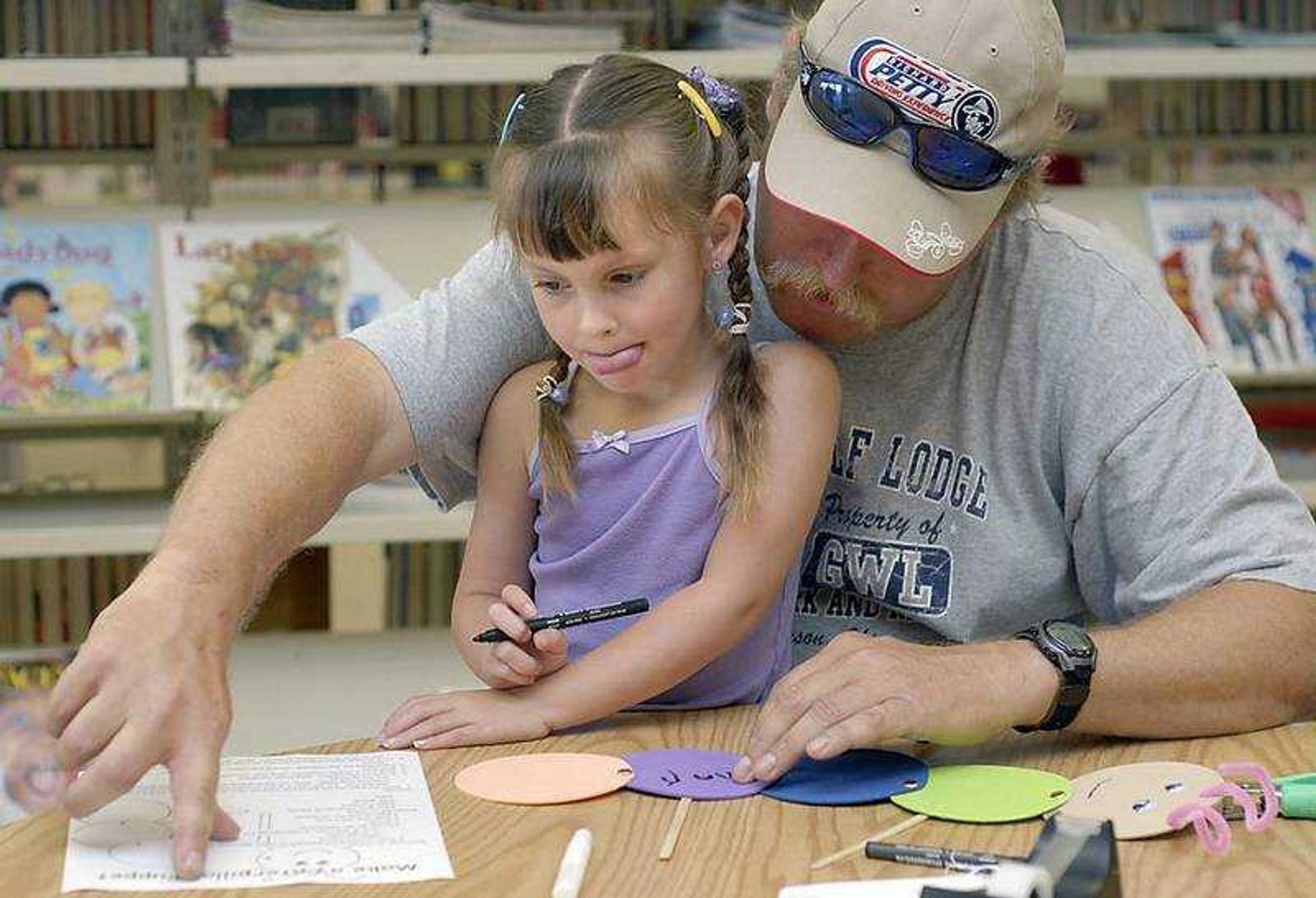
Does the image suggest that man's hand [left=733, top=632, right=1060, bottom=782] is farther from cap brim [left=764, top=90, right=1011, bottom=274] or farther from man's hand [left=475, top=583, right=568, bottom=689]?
cap brim [left=764, top=90, right=1011, bottom=274]

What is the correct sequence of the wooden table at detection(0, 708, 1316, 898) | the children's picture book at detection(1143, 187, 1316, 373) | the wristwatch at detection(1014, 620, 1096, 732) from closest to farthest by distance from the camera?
the wooden table at detection(0, 708, 1316, 898), the wristwatch at detection(1014, 620, 1096, 732), the children's picture book at detection(1143, 187, 1316, 373)

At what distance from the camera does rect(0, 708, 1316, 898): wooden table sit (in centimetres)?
114

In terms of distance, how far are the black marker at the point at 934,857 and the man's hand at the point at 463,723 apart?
35 centimetres

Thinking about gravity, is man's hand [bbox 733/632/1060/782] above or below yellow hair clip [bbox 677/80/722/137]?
below

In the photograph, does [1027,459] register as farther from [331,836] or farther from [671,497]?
[331,836]

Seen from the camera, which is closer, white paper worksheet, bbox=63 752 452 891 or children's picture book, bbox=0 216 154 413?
white paper worksheet, bbox=63 752 452 891

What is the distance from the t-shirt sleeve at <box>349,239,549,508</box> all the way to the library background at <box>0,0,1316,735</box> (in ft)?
4.03

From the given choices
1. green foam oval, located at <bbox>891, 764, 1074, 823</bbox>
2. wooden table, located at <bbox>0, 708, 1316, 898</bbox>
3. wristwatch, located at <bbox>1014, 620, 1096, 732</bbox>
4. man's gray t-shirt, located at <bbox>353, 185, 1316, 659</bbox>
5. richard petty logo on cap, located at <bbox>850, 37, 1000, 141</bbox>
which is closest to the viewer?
wooden table, located at <bbox>0, 708, 1316, 898</bbox>

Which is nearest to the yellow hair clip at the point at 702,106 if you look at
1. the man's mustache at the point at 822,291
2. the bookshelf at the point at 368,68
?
the man's mustache at the point at 822,291

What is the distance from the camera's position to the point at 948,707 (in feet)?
4.44

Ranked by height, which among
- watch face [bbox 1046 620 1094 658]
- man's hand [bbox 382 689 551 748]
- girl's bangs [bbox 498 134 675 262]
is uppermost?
girl's bangs [bbox 498 134 675 262]

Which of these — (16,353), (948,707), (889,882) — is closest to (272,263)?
(16,353)

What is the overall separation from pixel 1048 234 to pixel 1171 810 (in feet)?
2.17

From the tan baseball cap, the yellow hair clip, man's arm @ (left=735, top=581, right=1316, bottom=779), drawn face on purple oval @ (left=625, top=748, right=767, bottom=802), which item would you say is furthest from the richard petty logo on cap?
drawn face on purple oval @ (left=625, top=748, right=767, bottom=802)
